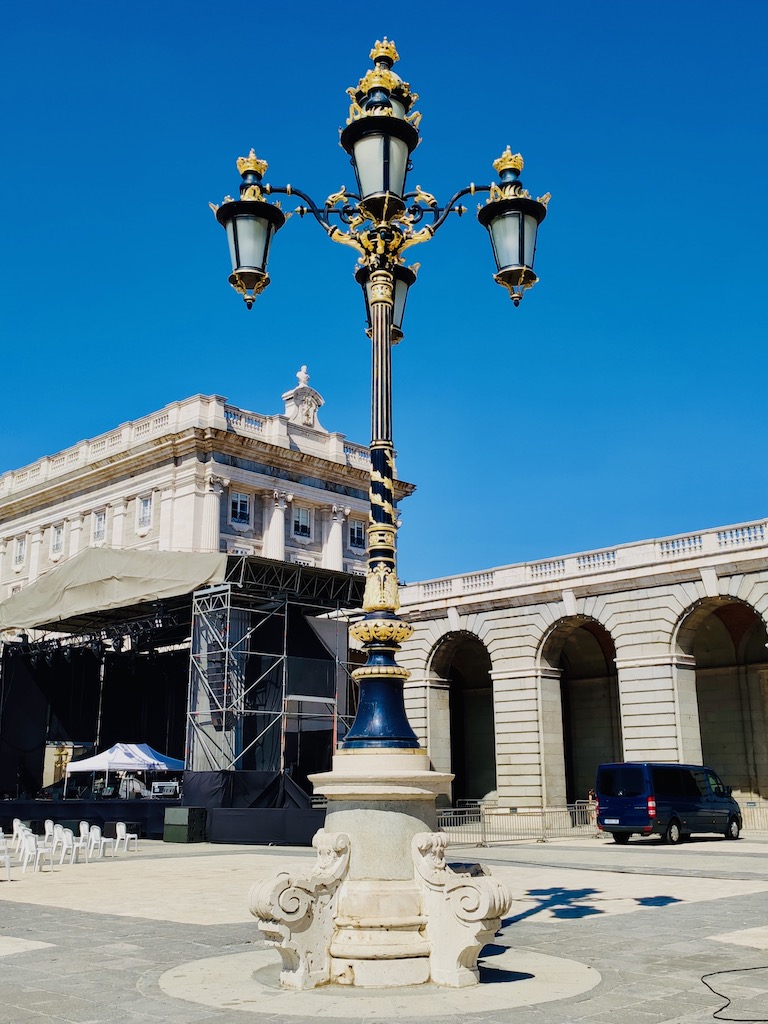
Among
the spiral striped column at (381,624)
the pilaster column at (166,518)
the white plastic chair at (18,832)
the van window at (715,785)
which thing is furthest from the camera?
the pilaster column at (166,518)

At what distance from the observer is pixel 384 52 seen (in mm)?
9648

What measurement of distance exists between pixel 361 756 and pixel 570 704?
3316 cm

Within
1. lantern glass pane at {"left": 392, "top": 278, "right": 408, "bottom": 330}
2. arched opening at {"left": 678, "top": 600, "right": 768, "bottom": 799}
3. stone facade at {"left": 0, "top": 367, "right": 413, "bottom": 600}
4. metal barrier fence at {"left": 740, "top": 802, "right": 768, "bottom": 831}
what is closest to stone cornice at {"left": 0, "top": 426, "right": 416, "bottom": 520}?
stone facade at {"left": 0, "top": 367, "right": 413, "bottom": 600}

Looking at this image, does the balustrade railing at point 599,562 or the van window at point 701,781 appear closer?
the van window at point 701,781

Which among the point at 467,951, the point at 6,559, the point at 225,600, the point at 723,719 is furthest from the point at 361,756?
the point at 6,559

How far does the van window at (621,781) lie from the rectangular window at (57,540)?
3744 cm

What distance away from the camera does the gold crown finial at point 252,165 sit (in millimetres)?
9659

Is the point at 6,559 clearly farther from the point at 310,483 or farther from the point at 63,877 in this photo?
the point at 63,877

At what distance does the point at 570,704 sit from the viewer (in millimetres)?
39531

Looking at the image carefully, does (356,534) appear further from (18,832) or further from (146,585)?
(18,832)

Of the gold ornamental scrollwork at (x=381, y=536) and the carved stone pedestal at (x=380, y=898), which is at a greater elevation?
the gold ornamental scrollwork at (x=381, y=536)

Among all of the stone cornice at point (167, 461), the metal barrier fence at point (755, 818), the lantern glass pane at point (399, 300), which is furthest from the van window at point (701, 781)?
the stone cornice at point (167, 461)

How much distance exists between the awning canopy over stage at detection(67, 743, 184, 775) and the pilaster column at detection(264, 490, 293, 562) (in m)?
19.6

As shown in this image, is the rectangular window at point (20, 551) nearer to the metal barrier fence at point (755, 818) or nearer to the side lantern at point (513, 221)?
the metal barrier fence at point (755, 818)
